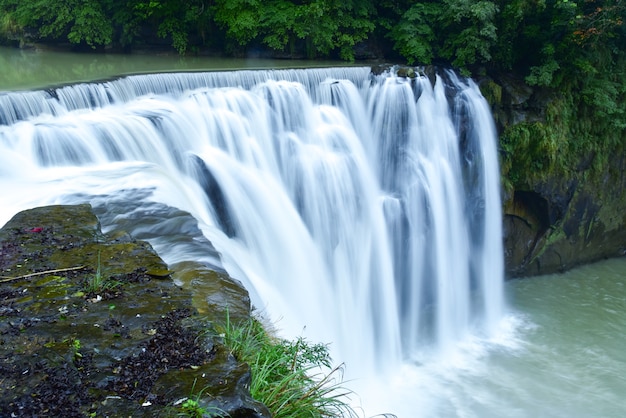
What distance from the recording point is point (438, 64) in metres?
12.5

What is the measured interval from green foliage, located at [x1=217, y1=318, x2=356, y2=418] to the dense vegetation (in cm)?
966

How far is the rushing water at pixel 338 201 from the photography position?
646 cm

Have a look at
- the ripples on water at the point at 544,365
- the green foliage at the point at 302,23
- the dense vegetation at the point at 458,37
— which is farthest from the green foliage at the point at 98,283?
the green foliage at the point at 302,23

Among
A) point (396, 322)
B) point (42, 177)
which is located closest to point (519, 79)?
point (396, 322)

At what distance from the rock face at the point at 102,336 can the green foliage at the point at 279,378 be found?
28cm

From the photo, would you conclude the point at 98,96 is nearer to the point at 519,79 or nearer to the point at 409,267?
the point at 409,267

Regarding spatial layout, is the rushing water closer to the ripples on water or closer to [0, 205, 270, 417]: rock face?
the ripples on water

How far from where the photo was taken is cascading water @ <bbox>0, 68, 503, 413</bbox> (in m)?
6.36

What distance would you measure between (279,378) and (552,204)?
10.8m

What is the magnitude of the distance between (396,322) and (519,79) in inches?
260

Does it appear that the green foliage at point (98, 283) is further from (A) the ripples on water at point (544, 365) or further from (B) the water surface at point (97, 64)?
(B) the water surface at point (97, 64)

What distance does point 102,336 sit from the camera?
2633 millimetres

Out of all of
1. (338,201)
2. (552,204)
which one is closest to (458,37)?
(552,204)

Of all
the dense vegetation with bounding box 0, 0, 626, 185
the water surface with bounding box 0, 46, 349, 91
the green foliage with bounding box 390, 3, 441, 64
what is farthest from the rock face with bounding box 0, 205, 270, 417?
the green foliage with bounding box 390, 3, 441, 64
